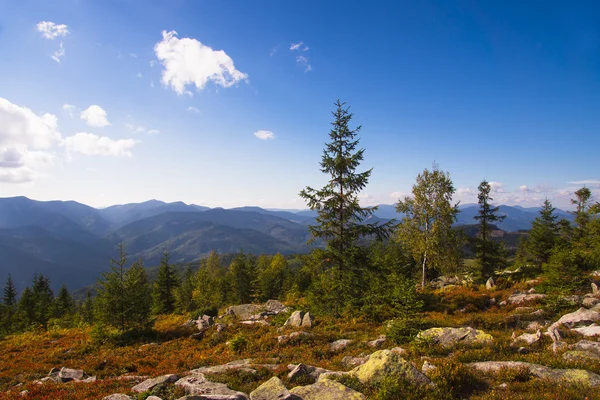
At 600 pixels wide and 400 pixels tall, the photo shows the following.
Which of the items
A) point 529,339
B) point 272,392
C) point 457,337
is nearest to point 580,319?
point 529,339

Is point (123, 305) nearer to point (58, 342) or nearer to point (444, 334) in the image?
point (58, 342)

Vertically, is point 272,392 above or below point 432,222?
below

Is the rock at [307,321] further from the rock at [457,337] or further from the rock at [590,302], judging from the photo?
the rock at [590,302]

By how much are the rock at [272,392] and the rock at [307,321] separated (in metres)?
10.1

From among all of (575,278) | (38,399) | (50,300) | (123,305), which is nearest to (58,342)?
(123,305)

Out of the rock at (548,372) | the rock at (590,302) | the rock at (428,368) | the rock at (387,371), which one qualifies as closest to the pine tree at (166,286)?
the rock at (387,371)

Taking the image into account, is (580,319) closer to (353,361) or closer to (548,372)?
(548,372)

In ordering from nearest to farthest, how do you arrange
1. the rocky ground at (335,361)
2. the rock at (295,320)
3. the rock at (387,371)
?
the rocky ground at (335,361), the rock at (387,371), the rock at (295,320)

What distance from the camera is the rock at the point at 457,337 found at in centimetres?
1042

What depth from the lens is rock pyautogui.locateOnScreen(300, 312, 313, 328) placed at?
17086 mm

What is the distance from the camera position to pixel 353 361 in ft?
33.3

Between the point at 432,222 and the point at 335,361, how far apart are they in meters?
21.6

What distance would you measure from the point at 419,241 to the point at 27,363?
3072cm

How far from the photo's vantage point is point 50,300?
58.0 metres
